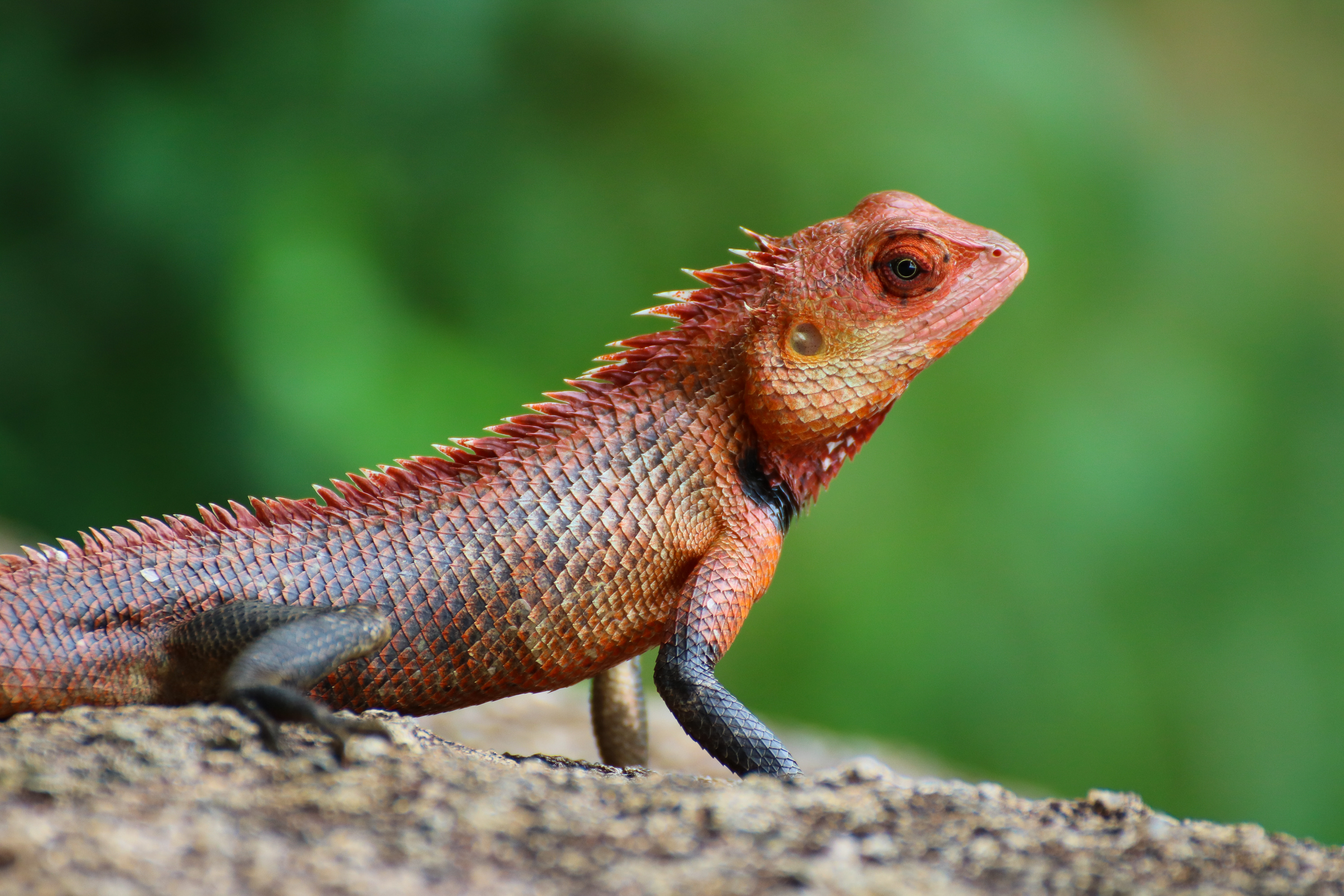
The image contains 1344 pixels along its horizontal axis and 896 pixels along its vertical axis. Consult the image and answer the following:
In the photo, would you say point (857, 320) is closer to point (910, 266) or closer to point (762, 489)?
point (910, 266)

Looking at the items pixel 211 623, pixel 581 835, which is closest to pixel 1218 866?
pixel 581 835

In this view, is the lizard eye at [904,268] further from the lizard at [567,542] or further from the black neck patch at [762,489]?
the black neck patch at [762,489]

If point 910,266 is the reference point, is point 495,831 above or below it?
below

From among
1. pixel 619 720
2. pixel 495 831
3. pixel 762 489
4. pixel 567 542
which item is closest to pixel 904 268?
pixel 762 489

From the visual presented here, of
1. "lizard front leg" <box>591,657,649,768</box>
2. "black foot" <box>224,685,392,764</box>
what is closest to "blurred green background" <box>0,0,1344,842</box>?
"lizard front leg" <box>591,657,649,768</box>

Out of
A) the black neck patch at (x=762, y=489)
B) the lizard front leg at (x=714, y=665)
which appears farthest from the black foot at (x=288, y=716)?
the black neck patch at (x=762, y=489)

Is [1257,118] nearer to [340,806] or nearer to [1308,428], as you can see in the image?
[1308,428]

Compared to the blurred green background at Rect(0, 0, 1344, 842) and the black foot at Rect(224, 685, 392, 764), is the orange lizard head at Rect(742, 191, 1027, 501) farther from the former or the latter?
the blurred green background at Rect(0, 0, 1344, 842)

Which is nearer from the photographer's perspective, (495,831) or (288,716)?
(495,831)
